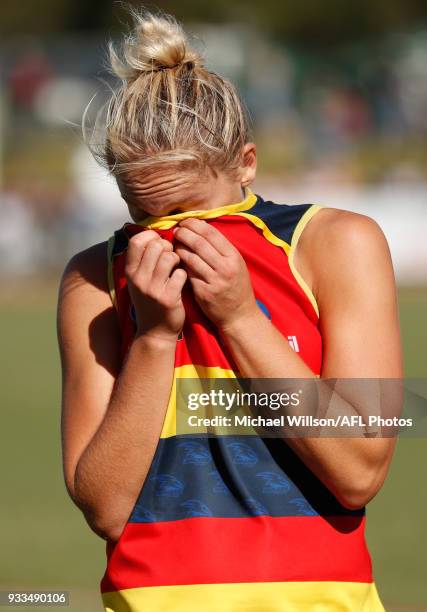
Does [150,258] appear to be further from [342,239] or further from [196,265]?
[342,239]

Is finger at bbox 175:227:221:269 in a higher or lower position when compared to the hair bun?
lower

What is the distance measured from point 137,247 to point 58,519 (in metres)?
5.25

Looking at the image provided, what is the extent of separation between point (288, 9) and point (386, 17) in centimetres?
442

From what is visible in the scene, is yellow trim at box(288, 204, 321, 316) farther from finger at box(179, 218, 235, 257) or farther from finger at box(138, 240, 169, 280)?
finger at box(138, 240, 169, 280)

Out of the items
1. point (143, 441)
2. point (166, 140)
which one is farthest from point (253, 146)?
point (143, 441)

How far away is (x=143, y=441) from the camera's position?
2203 mm

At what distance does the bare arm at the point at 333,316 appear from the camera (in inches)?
83.7

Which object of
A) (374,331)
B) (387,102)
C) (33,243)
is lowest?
(33,243)

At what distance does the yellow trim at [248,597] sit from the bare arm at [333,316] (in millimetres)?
178

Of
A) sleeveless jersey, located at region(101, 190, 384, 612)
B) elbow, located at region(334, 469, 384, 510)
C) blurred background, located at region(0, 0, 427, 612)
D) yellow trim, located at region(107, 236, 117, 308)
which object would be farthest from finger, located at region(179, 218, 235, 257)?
blurred background, located at region(0, 0, 427, 612)

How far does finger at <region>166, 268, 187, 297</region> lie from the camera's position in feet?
6.98

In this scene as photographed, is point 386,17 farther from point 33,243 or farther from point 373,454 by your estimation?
point 373,454

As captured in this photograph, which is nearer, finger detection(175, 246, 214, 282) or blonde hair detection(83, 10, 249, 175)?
finger detection(175, 246, 214, 282)

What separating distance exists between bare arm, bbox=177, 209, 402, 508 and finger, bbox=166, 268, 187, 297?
20 mm
